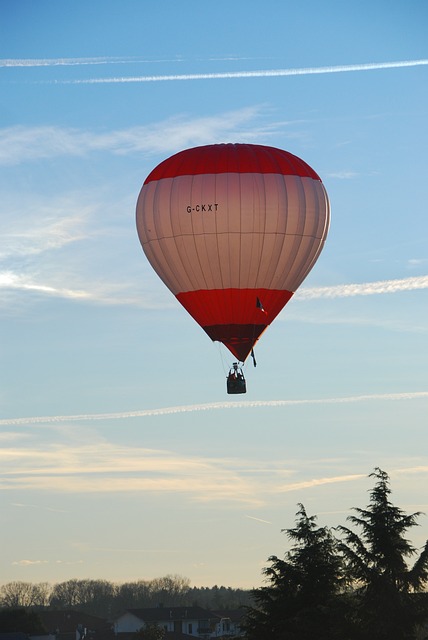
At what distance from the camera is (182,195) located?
192 feet

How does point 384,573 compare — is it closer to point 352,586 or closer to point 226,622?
point 352,586

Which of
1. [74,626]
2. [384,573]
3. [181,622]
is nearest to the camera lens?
[384,573]

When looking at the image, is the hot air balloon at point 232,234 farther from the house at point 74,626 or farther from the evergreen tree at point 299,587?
the house at point 74,626

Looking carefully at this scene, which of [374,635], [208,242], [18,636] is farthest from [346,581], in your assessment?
[18,636]

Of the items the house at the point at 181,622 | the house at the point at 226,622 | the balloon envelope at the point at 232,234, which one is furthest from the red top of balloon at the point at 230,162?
the house at the point at 181,622

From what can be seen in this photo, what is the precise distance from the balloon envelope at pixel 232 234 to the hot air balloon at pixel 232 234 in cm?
4

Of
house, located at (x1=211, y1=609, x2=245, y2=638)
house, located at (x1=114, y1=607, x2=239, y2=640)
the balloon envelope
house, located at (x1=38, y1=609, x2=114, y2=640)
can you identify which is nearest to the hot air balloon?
the balloon envelope

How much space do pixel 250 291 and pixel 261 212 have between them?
120 inches

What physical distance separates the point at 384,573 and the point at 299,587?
6.68 meters

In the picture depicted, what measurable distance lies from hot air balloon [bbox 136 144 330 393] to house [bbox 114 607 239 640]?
99836 mm

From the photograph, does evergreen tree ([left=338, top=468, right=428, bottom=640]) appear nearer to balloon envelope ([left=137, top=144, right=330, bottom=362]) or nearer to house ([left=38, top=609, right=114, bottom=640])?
balloon envelope ([left=137, top=144, right=330, bottom=362])

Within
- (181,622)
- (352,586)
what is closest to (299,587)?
(352,586)

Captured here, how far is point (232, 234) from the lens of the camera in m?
58.0

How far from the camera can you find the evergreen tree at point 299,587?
205 feet
